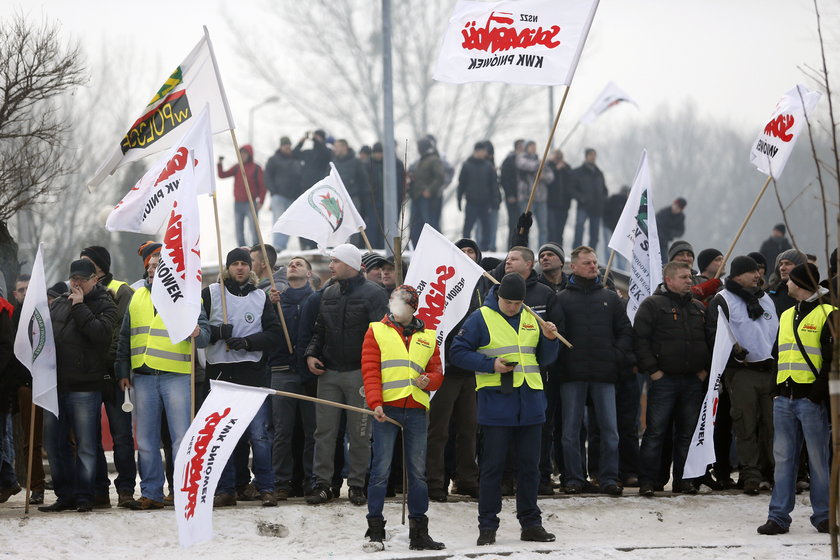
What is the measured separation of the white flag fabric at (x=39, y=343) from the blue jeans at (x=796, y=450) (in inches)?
233

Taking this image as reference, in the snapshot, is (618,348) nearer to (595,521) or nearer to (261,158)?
(595,521)

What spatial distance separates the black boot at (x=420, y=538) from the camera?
10.5 meters

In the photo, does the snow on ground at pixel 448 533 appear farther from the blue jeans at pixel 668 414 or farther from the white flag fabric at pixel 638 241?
the white flag fabric at pixel 638 241

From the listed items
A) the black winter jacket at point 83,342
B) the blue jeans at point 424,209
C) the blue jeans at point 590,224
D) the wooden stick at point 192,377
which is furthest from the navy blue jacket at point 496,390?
the blue jeans at point 590,224

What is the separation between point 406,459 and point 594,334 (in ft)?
9.10

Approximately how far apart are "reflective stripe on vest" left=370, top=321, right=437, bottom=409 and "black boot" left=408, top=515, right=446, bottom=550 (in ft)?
3.05

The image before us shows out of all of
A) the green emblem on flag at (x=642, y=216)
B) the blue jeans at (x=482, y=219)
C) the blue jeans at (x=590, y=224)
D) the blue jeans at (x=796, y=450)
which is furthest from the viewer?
the blue jeans at (x=590, y=224)

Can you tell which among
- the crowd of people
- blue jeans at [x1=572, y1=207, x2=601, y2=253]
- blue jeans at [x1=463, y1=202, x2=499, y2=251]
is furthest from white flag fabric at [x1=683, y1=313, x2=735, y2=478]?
blue jeans at [x1=572, y1=207, x2=601, y2=253]

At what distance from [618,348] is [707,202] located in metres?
69.8

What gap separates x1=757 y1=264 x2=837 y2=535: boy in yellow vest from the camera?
10.7 meters

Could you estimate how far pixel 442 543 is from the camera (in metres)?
10.6

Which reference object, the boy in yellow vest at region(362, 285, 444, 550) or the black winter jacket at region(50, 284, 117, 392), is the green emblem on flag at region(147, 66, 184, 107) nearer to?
the black winter jacket at region(50, 284, 117, 392)


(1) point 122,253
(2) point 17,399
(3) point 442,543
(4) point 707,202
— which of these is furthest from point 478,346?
(4) point 707,202

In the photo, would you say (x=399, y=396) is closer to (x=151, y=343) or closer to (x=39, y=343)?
(x=151, y=343)
